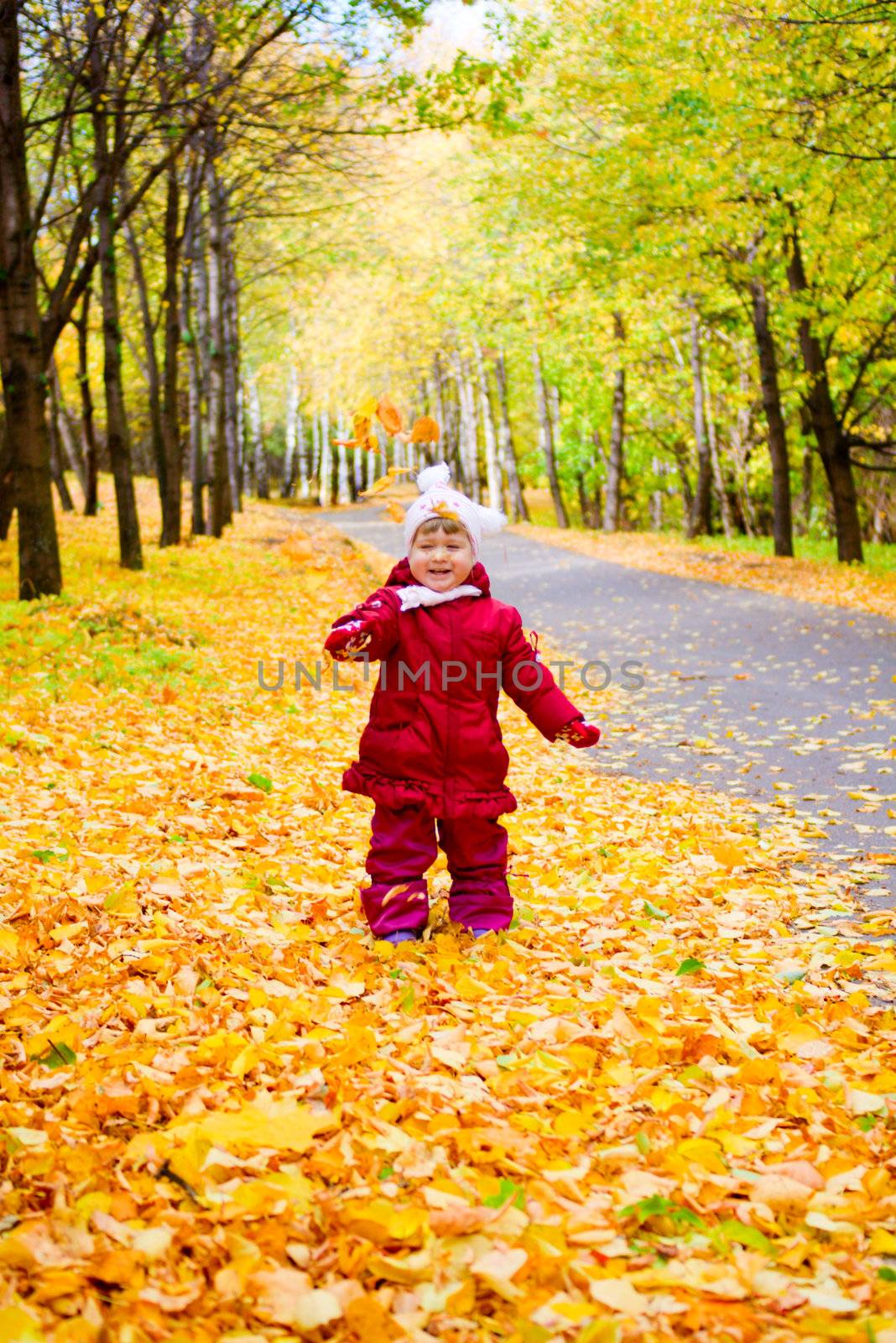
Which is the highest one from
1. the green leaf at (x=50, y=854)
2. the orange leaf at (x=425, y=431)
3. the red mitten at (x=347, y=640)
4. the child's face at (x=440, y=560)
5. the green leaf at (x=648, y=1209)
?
the orange leaf at (x=425, y=431)

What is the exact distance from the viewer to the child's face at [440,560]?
4.24 meters

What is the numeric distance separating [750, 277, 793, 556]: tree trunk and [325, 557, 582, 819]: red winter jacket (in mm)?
15864

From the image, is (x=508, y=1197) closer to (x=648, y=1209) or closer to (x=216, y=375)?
(x=648, y=1209)

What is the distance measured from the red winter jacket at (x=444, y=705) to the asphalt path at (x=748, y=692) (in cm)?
184

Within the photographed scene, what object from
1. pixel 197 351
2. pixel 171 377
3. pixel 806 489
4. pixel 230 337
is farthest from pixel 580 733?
pixel 806 489

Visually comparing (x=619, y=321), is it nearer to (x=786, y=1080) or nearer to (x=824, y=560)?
(x=824, y=560)

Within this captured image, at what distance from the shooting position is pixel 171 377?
17.6 metres

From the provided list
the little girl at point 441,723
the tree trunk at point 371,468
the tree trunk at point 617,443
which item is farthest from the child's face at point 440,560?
the tree trunk at point 371,468

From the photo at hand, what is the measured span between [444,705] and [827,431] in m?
15.3

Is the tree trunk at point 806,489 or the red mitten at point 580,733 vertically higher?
the tree trunk at point 806,489

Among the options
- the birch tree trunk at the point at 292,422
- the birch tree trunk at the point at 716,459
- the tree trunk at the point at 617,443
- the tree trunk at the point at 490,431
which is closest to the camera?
the tree trunk at the point at 617,443

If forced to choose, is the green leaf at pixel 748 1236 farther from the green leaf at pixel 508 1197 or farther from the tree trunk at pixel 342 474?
the tree trunk at pixel 342 474

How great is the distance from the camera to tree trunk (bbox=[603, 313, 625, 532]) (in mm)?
27156

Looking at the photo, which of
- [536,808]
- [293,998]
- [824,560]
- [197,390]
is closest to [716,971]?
[293,998]
